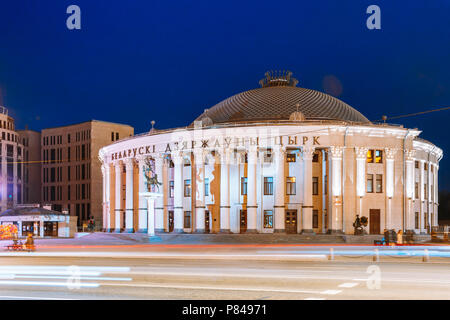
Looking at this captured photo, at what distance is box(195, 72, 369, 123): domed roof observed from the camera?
211ft

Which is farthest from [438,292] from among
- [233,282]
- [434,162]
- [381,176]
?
[434,162]

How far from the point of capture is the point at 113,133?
4267 inches

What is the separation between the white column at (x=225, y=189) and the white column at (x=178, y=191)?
512cm

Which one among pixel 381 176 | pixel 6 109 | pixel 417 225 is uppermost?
pixel 6 109

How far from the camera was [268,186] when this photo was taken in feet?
192

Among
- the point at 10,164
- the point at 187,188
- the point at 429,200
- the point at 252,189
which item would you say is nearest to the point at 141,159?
the point at 187,188

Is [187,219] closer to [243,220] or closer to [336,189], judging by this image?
[243,220]

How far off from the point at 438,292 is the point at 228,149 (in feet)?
140

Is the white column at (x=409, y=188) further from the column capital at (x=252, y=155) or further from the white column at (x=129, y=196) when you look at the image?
the white column at (x=129, y=196)

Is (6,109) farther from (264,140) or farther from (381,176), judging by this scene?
(381,176)

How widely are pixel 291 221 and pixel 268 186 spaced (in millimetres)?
4449

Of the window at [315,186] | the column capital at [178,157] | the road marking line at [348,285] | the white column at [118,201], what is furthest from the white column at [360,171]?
the road marking line at [348,285]

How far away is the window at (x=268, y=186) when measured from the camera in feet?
192
